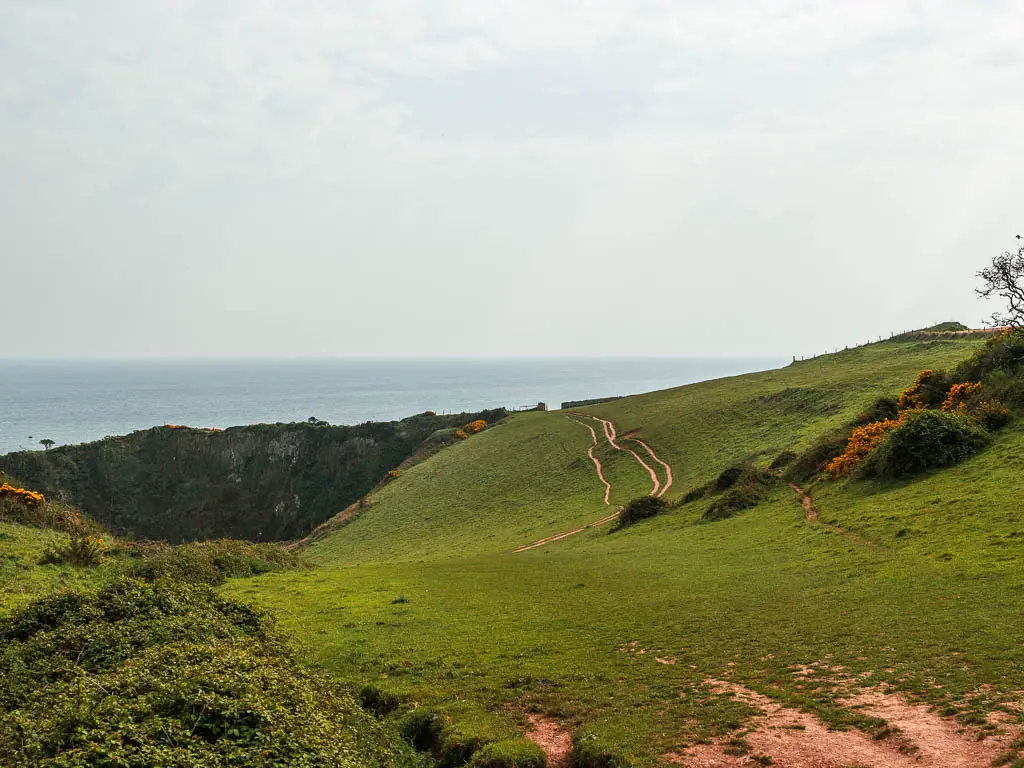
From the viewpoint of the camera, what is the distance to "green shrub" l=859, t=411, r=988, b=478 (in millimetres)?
30234

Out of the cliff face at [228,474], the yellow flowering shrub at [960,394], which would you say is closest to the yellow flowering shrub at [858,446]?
the yellow flowering shrub at [960,394]

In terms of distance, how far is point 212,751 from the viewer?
30.2ft

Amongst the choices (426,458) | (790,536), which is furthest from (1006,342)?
(426,458)

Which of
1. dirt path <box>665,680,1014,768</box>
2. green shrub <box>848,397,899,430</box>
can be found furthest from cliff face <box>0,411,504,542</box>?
dirt path <box>665,680,1014,768</box>

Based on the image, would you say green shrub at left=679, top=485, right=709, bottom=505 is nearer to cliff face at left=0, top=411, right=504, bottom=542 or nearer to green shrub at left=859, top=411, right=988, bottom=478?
green shrub at left=859, top=411, right=988, bottom=478

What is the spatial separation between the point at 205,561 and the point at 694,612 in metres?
19.8

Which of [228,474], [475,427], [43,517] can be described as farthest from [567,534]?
[228,474]

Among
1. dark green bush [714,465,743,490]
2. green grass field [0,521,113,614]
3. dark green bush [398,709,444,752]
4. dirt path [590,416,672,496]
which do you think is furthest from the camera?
dirt path [590,416,672,496]

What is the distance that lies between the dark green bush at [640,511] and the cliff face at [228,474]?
5207cm

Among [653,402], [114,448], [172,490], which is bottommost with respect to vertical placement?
[172,490]

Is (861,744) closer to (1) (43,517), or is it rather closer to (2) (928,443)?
(2) (928,443)

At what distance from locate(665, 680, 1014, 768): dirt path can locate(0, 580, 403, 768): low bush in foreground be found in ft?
19.1

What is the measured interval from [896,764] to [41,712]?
12770 mm

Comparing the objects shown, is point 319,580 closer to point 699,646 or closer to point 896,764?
point 699,646
